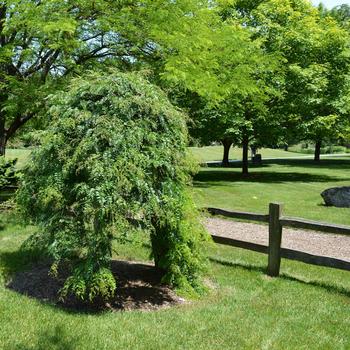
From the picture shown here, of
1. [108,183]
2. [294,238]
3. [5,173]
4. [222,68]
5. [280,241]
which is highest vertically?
[222,68]

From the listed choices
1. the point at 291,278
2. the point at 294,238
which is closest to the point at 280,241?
the point at 291,278

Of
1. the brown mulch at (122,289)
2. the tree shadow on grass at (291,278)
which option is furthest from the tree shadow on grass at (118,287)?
the tree shadow on grass at (291,278)

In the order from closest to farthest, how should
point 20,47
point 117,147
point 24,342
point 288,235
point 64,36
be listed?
point 24,342
point 117,147
point 288,235
point 64,36
point 20,47

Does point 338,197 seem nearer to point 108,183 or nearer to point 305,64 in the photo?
point 305,64

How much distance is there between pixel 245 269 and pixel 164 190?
115 inches

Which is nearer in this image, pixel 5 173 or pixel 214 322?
pixel 214 322

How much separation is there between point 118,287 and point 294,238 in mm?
6067

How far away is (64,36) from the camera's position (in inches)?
527

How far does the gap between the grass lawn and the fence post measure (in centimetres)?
32

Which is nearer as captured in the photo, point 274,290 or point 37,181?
point 37,181

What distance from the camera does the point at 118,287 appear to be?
23.3ft

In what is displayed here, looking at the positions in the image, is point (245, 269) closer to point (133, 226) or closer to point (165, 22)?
point (133, 226)

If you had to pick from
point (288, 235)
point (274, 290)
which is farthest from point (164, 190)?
point (288, 235)

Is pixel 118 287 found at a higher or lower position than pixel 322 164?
lower
